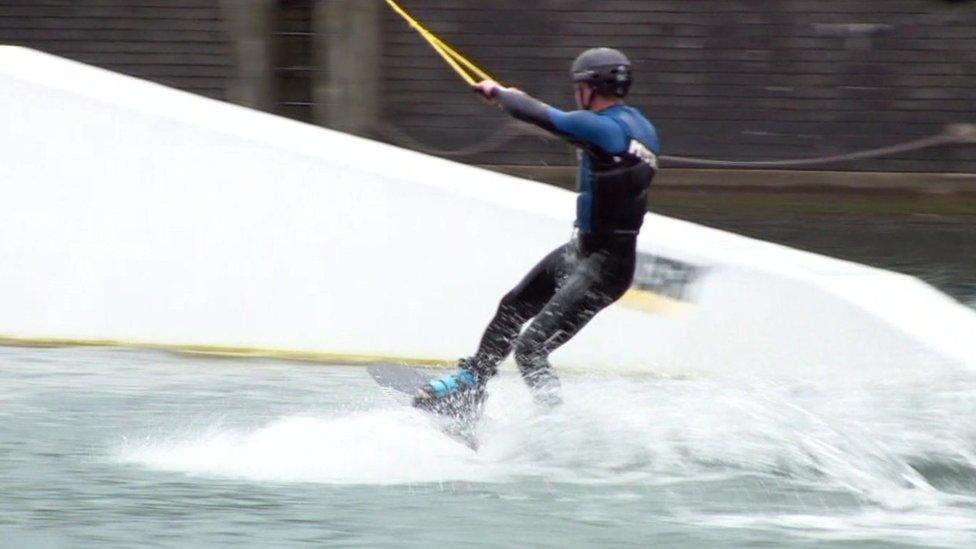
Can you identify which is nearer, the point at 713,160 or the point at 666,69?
the point at 713,160

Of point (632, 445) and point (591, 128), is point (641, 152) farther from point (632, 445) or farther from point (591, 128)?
point (632, 445)

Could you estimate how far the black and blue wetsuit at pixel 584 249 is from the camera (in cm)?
732

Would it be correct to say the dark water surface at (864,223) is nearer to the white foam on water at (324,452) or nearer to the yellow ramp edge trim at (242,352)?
the yellow ramp edge trim at (242,352)

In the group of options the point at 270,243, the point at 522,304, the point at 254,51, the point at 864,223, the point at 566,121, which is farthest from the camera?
the point at 254,51

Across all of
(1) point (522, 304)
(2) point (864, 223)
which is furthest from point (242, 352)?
(2) point (864, 223)

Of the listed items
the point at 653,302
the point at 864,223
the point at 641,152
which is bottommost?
the point at 864,223

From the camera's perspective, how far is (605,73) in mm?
7371

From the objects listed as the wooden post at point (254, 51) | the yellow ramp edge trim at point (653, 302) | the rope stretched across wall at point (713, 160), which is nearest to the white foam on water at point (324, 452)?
the yellow ramp edge trim at point (653, 302)

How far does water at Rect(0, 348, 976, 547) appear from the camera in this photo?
254 inches

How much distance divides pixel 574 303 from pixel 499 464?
689mm

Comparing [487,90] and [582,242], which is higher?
[487,90]

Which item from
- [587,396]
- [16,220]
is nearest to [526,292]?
[587,396]

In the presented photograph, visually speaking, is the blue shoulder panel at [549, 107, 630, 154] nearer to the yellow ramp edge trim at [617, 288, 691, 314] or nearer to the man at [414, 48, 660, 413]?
the man at [414, 48, 660, 413]

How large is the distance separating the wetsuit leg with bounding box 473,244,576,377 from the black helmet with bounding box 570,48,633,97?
0.68 metres
